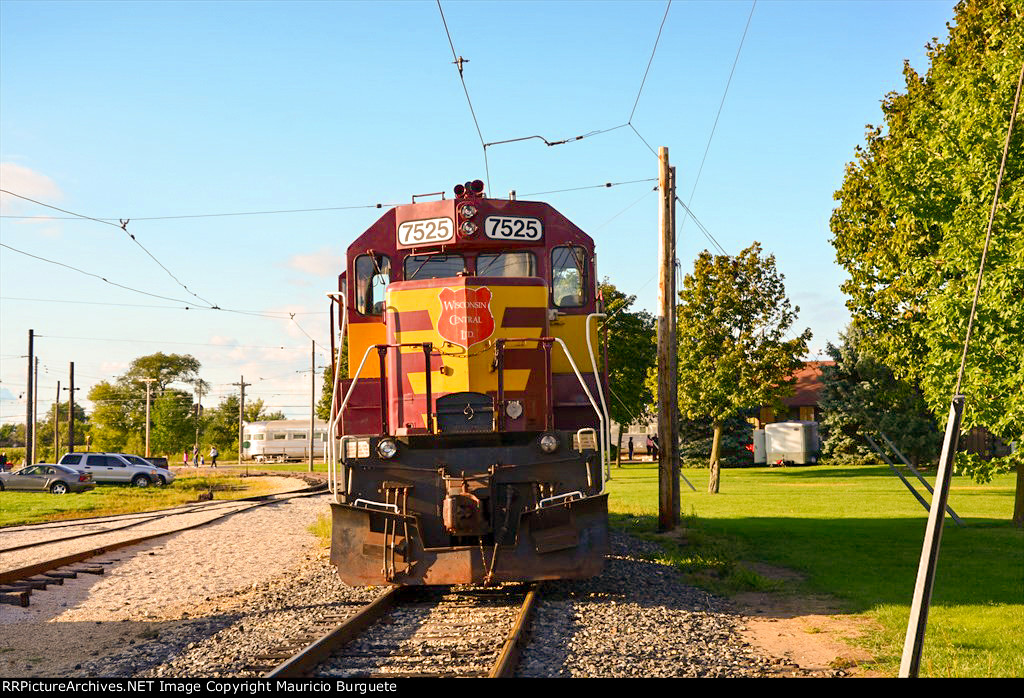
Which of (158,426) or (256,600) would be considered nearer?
(256,600)

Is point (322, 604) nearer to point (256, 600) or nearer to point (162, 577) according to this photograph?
point (256, 600)

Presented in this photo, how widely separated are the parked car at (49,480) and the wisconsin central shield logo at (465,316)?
108 feet

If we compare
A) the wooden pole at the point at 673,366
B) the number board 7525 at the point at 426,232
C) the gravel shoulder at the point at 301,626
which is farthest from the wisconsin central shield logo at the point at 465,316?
the wooden pole at the point at 673,366

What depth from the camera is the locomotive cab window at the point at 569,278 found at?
11586 mm

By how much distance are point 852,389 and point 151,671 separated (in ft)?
154

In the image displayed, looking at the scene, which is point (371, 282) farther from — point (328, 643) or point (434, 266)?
point (328, 643)

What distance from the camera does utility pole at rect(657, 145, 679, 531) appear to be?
18.1 metres

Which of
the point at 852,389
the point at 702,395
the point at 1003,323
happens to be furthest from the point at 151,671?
the point at 852,389

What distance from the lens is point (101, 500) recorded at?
3350 centimetres

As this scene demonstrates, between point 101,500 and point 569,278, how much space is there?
2750cm

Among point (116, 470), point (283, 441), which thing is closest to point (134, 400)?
point (283, 441)

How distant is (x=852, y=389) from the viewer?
161ft

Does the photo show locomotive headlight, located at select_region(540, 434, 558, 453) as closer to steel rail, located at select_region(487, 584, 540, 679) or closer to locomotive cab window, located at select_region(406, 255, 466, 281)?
steel rail, located at select_region(487, 584, 540, 679)

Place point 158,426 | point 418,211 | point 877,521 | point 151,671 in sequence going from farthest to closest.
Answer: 1. point 158,426
2. point 877,521
3. point 418,211
4. point 151,671
